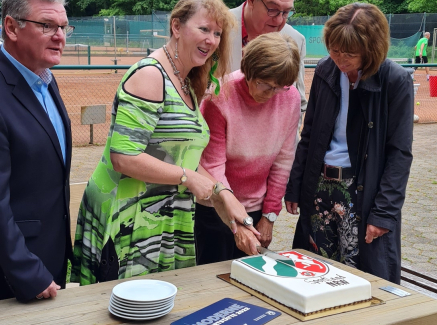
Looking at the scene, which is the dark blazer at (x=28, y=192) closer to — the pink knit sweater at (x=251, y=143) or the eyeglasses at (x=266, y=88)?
the pink knit sweater at (x=251, y=143)

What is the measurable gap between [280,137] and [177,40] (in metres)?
0.65

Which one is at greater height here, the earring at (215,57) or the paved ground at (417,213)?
the earring at (215,57)

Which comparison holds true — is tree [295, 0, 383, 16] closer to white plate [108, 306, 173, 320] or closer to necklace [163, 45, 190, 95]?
necklace [163, 45, 190, 95]

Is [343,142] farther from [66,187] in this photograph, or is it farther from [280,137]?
[66,187]

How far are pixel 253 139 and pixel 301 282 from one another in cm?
81

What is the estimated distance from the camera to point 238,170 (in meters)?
2.38

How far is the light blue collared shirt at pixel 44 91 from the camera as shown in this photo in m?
1.77

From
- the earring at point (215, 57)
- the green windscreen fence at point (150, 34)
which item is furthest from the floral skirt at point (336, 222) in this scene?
the green windscreen fence at point (150, 34)

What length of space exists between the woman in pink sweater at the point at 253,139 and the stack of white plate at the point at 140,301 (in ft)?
1.78

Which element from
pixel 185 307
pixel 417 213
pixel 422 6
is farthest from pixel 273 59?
pixel 422 6

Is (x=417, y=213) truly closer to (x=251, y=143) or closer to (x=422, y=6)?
(x=251, y=143)

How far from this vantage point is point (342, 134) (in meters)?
2.44

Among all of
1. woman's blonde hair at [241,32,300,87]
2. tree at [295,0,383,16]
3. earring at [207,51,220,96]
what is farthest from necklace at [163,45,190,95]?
tree at [295,0,383,16]

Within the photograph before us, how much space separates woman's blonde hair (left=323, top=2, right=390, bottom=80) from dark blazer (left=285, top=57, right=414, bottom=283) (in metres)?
0.10
